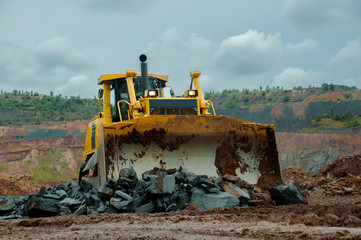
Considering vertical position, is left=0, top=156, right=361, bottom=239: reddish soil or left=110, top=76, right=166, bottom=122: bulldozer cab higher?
left=110, top=76, right=166, bottom=122: bulldozer cab

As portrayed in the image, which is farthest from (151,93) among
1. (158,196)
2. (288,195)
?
(288,195)

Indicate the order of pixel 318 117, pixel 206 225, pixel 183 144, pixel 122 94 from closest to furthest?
pixel 206 225
pixel 183 144
pixel 122 94
pixel 318 117

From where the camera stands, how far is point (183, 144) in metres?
8.56

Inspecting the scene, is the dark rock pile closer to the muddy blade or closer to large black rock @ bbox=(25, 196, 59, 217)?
large black rock @ bbox=(25, 196, 59, 217)

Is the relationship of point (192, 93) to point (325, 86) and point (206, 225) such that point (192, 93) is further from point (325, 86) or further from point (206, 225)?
point (325, 86)

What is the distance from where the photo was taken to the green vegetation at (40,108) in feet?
162

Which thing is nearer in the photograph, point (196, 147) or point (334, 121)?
point (196, 147)

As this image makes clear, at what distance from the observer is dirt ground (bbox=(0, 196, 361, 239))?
14.8 feet

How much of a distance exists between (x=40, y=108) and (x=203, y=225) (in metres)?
53.2

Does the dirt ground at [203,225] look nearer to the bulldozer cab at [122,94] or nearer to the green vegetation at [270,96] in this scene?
the bulldozer cab at [122,94]

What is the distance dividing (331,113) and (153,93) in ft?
117

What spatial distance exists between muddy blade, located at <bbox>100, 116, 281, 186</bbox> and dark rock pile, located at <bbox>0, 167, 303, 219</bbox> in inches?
17.8

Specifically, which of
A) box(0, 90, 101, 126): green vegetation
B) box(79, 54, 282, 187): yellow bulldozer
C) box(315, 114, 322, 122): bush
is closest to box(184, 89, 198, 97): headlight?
box(79, 54, 282, 187): yellow bulldozer

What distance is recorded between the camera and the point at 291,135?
31.6 meters
